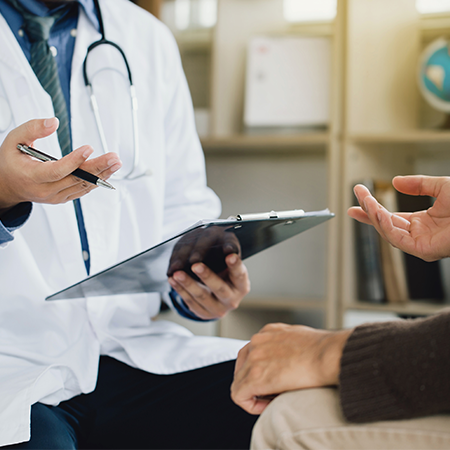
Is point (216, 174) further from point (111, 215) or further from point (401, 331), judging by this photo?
point (401, 331)

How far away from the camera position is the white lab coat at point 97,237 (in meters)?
0.68

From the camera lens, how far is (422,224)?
55 cm

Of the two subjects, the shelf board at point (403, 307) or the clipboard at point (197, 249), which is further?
the shelf board at point (403, 307)

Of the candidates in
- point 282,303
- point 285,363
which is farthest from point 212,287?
point 282,303

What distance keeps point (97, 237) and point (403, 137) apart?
41.7 inches

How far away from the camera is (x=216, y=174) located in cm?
177

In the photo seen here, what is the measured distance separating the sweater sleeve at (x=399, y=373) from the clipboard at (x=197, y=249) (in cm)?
20

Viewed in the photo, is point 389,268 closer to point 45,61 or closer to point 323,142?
point 323,142

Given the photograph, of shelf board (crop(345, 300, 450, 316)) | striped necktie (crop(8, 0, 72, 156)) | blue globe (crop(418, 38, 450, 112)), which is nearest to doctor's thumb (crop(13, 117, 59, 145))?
striped necktie (crop(8, 0, 72, 156))

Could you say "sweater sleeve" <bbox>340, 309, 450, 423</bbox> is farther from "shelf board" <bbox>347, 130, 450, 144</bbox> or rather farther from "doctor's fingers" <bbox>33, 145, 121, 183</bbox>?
"shelf board" <bbox>347, 130, 450, 144</bbox>

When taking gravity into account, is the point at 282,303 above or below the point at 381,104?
below

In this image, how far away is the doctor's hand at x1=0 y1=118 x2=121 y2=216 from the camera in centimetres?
48

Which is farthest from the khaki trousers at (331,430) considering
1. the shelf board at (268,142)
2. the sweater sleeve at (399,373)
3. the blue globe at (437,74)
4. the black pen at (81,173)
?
the blue globe at (437,74)

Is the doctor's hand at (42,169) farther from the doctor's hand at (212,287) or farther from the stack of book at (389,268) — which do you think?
the stack of book at (389,268)
